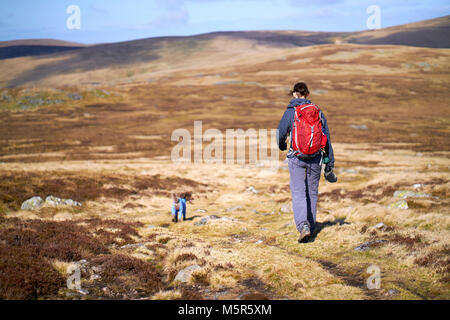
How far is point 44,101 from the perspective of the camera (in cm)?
11594

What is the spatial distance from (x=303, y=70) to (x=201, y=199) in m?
162

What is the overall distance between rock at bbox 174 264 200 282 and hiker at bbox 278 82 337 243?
3.10m

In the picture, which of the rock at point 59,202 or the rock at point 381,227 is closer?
the rock at point 381,227

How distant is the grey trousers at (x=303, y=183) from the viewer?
905 centimetres

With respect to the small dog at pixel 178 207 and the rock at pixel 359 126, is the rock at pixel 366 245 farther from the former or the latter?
the rock at pixel 359 126

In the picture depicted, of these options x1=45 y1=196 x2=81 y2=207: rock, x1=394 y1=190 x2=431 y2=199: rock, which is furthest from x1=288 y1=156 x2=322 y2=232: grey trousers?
x1=45 y1=196 x2=81 y2=207: rock

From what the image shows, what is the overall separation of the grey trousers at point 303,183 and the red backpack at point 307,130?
1.43ft

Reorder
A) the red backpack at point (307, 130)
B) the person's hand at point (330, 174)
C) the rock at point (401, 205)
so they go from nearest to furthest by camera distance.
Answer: the red backpack at point (307, 130) < the person's hand at point (330, 174) < the rock at point (401, 205)

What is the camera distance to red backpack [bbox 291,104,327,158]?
8547mm

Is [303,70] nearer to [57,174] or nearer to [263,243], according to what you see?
[57,174]

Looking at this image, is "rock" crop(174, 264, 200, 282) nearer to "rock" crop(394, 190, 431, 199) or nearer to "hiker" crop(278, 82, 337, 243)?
"hiker" crop(278, 82, 337, 243)

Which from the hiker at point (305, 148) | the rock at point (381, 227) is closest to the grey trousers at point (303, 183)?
the hiker at point (305, 148)

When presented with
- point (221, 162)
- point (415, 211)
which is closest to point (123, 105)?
point (221, 162)

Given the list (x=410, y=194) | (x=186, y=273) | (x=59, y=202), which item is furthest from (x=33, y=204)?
(x=410, y=194)
